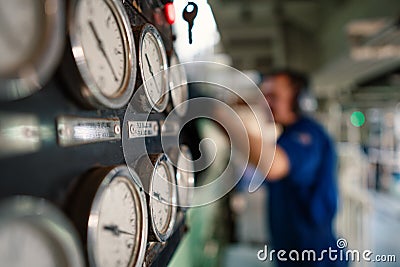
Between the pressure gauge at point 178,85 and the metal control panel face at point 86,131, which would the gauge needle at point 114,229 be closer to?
the metal control panel face at point 86,131

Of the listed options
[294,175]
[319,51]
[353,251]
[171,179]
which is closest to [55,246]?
[171,179]

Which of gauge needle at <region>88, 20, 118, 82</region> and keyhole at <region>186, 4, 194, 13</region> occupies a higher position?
keyhole at <region>186, 4, 194, 13</region>

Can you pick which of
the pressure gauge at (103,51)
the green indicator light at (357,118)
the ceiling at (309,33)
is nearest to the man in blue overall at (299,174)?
the ceiling at (309,33)

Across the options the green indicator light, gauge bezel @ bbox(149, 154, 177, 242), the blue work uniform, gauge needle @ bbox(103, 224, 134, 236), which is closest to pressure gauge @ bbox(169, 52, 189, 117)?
gauge bezel @ bbox(149, 154, 177, 242)

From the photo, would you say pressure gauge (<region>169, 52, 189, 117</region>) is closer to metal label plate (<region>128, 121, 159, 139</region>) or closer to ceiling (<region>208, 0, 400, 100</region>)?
metal label plate (<region>128, 121, 159, 139</region>)

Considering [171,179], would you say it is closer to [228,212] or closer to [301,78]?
[301,78]

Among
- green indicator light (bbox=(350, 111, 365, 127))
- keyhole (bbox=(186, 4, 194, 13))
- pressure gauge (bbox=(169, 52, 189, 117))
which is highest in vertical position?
keyhole (bbox=(186, 4, 194, 13))

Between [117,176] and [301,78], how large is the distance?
5.08ft

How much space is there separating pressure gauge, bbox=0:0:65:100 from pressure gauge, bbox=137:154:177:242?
0.99 ft

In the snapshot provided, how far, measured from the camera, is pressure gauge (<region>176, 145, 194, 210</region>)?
792 mm

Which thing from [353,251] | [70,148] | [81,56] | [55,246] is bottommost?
[353,251]

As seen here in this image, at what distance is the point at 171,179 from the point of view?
2.48ft

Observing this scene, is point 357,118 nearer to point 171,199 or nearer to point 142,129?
point 171,199

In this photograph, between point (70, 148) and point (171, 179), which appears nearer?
point (70, 148)
